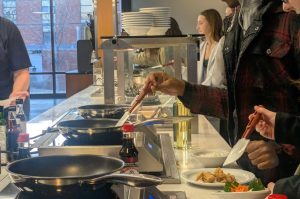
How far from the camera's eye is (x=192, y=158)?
1.98m

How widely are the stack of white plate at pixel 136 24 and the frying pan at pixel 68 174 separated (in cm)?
153

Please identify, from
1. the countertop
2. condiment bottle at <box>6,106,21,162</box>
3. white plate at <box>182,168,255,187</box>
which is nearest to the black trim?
the countertop

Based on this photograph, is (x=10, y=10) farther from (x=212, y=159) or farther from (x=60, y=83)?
(x=212, y=159)

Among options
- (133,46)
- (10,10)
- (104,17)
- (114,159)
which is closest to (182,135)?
(133,46)

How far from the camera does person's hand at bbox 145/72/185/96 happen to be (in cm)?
221

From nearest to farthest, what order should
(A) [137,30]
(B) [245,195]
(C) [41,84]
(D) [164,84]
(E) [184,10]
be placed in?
1. (B) [245,195]
2. (D) [164,84]
3. (A) [137,30]
4. (E) [184,10]
5. (C) [41,84]

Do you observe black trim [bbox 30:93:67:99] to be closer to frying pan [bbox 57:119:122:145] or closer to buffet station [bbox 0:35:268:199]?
buffet station [bbox 0:35:268:199]

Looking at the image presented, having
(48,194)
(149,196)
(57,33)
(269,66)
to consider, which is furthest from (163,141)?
(57,33)

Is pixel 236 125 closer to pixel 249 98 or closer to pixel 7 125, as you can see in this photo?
pixel 249 98

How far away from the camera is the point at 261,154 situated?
6.48 ft

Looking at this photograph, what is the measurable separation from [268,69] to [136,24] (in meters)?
0.83

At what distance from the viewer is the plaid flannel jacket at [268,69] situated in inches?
83.6

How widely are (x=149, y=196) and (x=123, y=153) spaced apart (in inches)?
9.7

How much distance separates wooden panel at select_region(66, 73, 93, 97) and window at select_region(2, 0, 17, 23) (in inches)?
202
